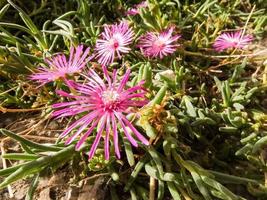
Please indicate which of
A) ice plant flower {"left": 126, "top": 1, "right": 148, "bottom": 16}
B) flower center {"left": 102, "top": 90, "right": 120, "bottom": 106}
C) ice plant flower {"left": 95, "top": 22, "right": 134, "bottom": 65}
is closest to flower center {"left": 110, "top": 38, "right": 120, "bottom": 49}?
ice plant flower {"left": 95, "top": 22, "right": 134, "bottom": 65}

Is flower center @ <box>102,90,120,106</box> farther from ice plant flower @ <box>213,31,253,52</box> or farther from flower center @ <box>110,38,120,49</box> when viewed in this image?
ice plant flower @ <box>213,31,253,52</box>

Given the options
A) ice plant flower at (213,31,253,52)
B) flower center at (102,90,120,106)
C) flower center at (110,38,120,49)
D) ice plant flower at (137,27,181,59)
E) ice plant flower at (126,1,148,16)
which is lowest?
ice plant flower at (213,31,253,52)

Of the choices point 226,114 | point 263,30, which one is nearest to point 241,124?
point 226,114

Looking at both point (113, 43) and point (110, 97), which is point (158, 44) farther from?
point (110, 97)

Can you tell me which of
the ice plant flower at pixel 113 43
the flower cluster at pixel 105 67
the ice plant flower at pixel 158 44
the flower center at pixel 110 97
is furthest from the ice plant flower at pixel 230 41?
the flower center at pixel 110 97

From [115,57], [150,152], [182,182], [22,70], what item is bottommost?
[182,182]

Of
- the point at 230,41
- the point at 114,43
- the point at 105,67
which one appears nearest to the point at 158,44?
the point at 114,43

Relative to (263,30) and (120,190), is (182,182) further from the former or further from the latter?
(263,30)
